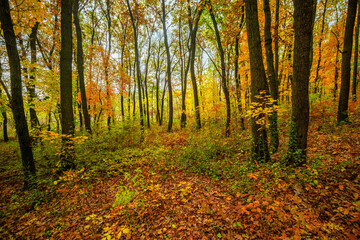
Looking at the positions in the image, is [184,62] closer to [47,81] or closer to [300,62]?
[47,81]

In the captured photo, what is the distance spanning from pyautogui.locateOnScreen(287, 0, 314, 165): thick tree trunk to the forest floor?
1.88 ft

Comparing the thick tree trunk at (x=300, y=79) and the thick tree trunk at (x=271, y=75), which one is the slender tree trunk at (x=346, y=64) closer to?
the thick tree trunk at (x=271, y=75)

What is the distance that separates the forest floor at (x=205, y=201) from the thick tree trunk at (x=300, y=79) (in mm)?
573

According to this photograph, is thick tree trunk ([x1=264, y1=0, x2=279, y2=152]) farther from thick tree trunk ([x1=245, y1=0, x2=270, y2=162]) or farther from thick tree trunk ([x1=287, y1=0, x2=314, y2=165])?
thick tree trunk ([x1=287, y1=0, x2=314, y2=165])

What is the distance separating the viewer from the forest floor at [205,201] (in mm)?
2682

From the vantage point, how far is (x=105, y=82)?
1356cm

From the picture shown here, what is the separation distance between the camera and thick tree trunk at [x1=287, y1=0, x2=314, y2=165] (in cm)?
341

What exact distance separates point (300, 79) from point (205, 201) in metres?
4.30

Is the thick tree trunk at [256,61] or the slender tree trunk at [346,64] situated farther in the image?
the slender tree trunk at [346,64]

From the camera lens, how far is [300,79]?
12.0ft

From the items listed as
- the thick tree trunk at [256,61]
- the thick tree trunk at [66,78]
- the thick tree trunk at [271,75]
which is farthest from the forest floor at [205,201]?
the thick tree trunk at [256,61]

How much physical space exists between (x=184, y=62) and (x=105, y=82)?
9.44 meters

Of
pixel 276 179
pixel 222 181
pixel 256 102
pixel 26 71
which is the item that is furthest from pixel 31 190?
pixel 26 71

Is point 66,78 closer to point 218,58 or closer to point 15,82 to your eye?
point 15,82
